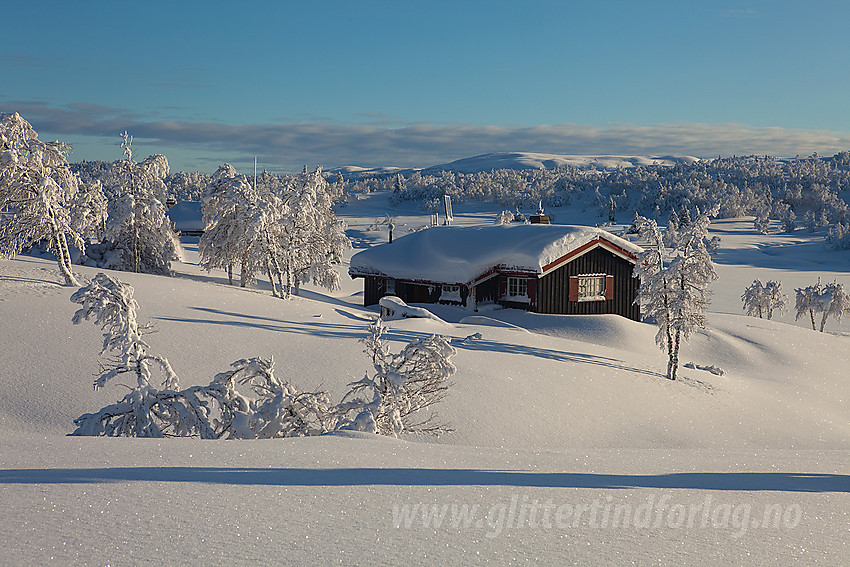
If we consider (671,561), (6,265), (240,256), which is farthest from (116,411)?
(240,256)

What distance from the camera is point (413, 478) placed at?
6.70m

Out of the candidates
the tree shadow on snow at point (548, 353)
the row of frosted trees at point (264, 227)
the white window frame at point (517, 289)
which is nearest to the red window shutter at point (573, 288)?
the white window frame at point (517, 289)

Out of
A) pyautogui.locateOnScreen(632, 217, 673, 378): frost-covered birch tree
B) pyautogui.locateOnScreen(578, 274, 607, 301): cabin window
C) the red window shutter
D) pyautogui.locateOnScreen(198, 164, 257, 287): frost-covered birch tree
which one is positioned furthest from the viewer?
pyautogui.locateOnScreen(198, 164, 257, 287): frost-covered birch tree

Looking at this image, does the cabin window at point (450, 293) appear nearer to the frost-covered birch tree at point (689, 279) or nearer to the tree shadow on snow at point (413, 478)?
the frost-covered birch tree at point (689, 279)

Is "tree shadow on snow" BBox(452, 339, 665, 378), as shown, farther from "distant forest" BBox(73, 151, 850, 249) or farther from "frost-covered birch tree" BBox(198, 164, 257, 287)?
"distant forest" BBox(73, 151, 850, 249)

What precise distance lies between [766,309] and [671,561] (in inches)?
1893

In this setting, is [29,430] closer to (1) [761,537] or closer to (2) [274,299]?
(1) [761,537]

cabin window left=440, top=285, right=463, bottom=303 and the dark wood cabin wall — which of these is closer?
the dark wood cabin wall

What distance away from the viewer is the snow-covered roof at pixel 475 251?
1125 inches

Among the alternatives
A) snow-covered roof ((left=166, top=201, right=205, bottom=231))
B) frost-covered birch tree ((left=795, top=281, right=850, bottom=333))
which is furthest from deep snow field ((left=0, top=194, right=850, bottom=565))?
snow-covered roof ((left=166, top=201, right=205, bottom=231))

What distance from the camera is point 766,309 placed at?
1827 inches

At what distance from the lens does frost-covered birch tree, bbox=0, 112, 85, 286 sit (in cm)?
2180

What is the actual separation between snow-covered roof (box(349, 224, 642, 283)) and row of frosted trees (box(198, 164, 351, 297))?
3658mm

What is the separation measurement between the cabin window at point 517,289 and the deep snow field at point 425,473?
9.72 metres
